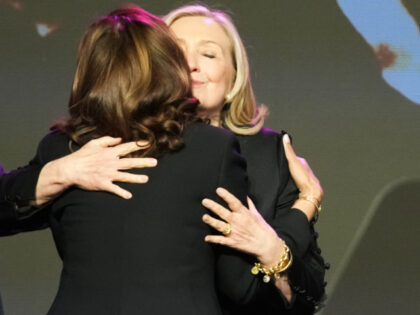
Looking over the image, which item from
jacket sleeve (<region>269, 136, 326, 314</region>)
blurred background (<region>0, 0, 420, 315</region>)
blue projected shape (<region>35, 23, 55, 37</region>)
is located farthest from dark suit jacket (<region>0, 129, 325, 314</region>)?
blue projected shape (<region>35, 23, 55, 37</region>)

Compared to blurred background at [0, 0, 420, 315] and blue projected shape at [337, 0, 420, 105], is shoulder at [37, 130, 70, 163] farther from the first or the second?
blue projected shape at [337, 0, 420, 105]

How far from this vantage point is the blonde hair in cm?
191

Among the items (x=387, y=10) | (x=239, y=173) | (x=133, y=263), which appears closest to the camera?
(x=133, y=263)

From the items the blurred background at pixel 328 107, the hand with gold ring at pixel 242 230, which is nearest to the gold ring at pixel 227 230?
the hand with gold ring at pixel 242 230

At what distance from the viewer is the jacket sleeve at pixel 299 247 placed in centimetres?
163

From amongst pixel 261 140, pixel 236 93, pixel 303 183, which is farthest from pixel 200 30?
pixel 303 183

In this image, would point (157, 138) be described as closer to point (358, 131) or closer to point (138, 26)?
point (138, 26)

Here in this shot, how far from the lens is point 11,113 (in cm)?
307

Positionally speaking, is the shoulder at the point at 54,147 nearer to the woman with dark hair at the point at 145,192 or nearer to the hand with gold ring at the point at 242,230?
the woman with dark hair at the point at 145,192

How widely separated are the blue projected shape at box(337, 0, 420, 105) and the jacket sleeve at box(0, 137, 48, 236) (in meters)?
1.90

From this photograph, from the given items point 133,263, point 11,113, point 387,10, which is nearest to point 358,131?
point 387,10

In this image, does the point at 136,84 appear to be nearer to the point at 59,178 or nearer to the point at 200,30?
the point at 59,178

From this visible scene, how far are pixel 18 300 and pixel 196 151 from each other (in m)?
2.07

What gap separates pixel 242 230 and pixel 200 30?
0.66 metres
